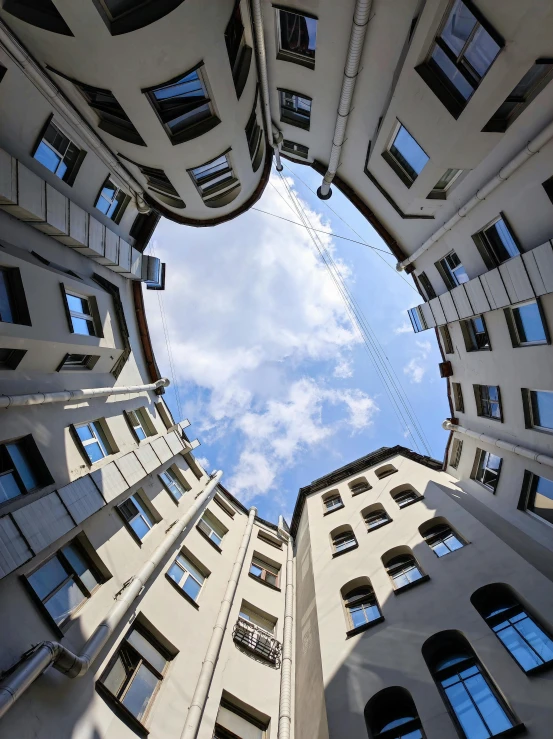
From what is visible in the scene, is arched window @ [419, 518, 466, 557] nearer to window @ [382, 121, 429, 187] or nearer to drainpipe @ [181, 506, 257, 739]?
drainpipe @ [181, 506, 257, 739]

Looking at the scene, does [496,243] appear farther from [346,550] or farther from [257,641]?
[257,641]

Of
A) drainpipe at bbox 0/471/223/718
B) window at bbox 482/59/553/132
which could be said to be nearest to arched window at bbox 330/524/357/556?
drainpipe at bbox 0/471/223/718

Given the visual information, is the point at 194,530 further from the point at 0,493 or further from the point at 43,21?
the point at 43,21

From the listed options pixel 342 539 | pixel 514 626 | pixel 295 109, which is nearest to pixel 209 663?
pixel 514 626

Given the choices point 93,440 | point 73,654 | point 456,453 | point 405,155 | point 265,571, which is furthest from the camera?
point 265,571

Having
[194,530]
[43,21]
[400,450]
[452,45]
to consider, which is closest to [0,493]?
[194,530]

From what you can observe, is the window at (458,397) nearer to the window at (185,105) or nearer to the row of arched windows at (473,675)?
the row of arched windows at (473,675)

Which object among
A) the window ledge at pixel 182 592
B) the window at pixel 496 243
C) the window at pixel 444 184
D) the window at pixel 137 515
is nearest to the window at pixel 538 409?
the window at pixel 496 243

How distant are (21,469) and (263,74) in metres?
17.5

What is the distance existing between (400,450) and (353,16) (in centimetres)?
2268

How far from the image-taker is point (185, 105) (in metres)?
12.6

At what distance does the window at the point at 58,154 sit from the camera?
11.6 meters

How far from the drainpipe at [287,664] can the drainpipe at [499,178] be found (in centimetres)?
1823

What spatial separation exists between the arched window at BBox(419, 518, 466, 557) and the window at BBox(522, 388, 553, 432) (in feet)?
17.3
